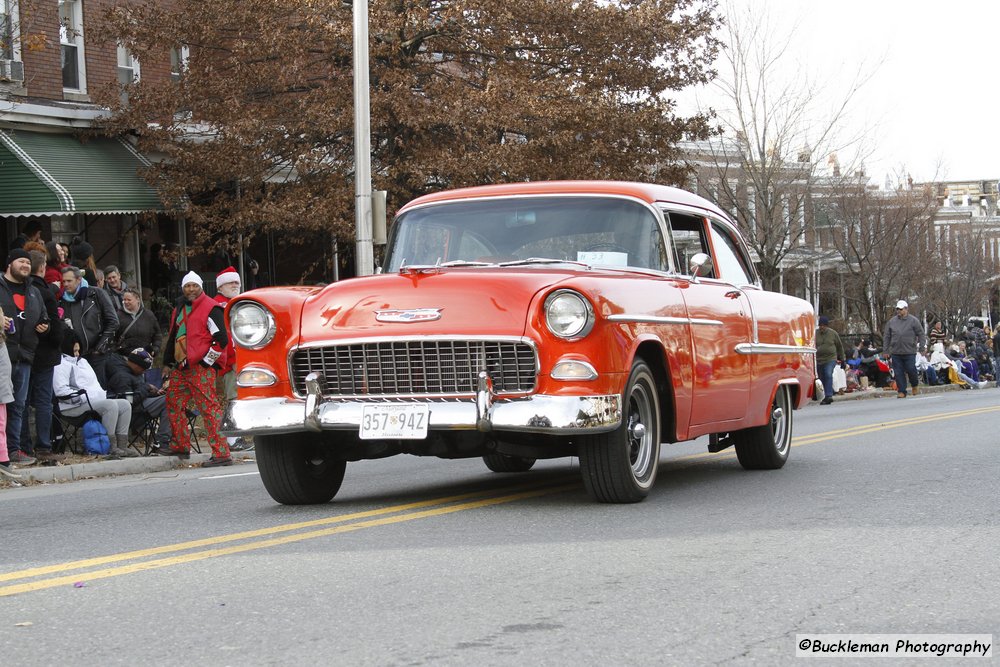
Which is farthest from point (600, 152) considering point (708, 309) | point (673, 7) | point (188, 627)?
point (188, 627)

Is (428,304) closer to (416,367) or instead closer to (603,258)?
(416,367)

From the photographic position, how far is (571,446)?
26.2 feet

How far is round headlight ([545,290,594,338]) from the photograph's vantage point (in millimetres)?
7430

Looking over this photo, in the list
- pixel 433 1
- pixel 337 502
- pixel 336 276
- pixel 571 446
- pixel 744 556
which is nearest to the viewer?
pixel 744 556

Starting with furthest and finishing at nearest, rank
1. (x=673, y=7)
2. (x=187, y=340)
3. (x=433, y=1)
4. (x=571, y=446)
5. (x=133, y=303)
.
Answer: (x=673, y=7) → (x=433, y=1) → (x=133, y=303) → (x=187, y=340) → (x=571, y=446)

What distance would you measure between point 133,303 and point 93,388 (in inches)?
57.9

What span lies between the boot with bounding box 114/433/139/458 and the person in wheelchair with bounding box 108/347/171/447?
0.35 meters

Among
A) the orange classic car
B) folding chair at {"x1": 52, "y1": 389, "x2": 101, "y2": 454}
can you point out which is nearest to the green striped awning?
folding chair at {"x1": 52, "y1": 389, "x2": 101, "y2": 454}

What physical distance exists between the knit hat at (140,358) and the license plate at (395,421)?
7572mm

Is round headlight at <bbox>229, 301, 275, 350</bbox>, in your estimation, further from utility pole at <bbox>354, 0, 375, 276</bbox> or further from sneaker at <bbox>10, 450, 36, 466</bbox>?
utility pole at <bbox>354, 0, 375, 276</bbox>

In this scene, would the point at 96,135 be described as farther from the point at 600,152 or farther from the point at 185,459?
the point at 185,459

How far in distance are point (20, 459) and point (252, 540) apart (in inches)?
257

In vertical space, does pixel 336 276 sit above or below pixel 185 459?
above

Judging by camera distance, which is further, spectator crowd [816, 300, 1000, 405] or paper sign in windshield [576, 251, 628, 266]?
spectator crowd [816, 300, 1000, 405]
